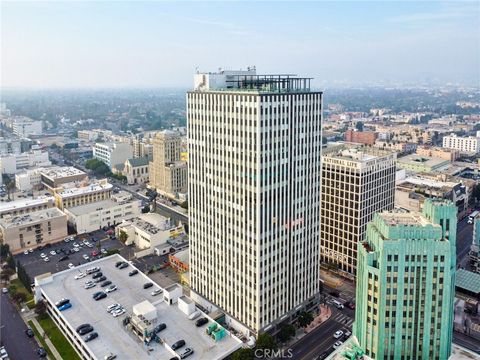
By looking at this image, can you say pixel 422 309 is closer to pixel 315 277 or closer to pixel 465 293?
pixel 315 277

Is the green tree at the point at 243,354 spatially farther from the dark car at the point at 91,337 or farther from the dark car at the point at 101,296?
the dark car at the point at 101,296

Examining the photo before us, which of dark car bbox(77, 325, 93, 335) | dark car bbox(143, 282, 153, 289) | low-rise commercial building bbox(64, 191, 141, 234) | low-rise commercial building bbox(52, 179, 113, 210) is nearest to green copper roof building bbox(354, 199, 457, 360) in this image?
dark car bbox(77, 325, 93, 335)

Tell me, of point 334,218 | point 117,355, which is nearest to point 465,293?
point 334,218

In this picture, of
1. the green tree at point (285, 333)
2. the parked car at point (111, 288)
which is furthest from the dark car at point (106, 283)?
the green tree at point (285, 333)

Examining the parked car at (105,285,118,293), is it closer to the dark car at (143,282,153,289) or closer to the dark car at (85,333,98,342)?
the dark car at (143,282,153,289)

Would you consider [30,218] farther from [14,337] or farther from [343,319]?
[343,319]
